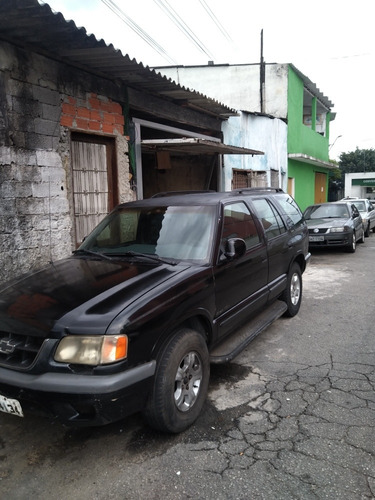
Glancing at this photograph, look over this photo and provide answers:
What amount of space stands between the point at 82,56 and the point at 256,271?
4.21 meters

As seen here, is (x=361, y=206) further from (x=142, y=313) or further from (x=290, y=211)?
(x=142, y=313)

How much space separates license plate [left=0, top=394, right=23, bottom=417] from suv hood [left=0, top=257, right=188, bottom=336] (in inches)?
17.2

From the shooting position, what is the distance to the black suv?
8.00 ft

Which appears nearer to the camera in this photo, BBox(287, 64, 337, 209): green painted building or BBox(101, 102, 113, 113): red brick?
BBox(101, 102, 113, 113): red brick

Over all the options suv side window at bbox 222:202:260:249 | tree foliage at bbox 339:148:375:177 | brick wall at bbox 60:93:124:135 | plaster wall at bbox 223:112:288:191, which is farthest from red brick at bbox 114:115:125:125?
tree foliage at bbox 339:148:375:177

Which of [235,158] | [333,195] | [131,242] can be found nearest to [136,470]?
[131,242]

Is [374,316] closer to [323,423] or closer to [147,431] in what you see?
[323,423]

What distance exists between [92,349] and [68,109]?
4.80 meters

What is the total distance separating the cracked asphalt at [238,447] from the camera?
2.39 metres

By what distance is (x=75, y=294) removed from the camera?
2.85 metres

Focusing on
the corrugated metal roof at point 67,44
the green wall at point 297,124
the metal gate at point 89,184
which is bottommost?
the metal gate at point 89,184

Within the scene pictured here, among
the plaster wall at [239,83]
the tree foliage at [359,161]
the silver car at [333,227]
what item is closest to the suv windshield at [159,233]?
the silver car at [333,227]

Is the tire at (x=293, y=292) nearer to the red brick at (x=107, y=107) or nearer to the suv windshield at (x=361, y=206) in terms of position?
the red brick at (x=107, y=107)

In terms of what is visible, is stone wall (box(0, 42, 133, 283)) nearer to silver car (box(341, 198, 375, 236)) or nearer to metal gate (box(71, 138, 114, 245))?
metal gate (box(71, 138, 114, 245))
